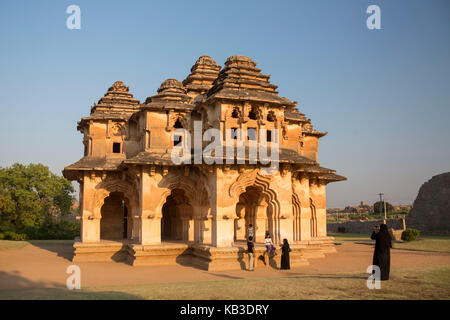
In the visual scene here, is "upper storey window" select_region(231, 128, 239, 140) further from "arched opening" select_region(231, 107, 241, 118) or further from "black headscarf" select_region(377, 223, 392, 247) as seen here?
"black headscarf" select_region(377, 223, 392, 247)

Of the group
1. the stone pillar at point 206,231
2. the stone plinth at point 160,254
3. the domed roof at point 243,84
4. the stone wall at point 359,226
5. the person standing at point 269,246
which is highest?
the domed roof at point 243,84

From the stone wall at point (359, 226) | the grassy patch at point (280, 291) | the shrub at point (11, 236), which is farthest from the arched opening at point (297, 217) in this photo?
the shrub at point (11, 236)

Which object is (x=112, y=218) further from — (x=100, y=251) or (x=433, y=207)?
(x=433, y=207)

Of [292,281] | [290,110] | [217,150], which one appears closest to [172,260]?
[217,150]

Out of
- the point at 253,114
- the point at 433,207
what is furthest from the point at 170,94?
the point at 433,207

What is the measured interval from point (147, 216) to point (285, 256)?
21.1 feet

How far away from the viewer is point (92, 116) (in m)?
20.8

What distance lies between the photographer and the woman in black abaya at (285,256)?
15.1 metres

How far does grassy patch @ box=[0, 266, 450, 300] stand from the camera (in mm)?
8938

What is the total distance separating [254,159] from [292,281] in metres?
5.69

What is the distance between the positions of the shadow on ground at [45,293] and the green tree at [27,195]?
23.0 m

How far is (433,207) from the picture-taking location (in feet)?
114

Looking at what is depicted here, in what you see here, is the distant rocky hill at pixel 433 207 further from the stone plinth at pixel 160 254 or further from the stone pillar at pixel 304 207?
the stone plinth at pixel 160 254
